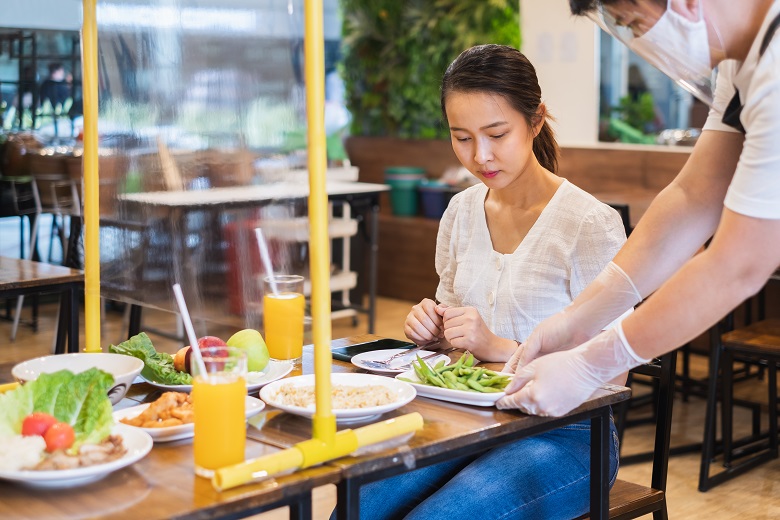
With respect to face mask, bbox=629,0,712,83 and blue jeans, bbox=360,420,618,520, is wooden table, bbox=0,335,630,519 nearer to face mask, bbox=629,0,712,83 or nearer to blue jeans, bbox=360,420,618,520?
blue jeans, bbox=360,420,618,520

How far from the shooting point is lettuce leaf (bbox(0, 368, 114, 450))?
1.18 meters

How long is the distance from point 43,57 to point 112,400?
3.61m

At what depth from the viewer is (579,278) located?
1911 mm

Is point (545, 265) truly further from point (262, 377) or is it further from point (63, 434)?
point (63, 434)

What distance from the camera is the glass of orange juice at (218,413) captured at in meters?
1.13

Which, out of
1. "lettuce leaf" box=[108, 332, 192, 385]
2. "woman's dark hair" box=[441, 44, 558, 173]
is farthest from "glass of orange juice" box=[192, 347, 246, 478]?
"woman's dark hair" box=[441, 44, 558, 173]

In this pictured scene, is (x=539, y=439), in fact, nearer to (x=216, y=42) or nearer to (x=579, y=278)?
(x=579, y=278)

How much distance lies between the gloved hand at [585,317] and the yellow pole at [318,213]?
1.67 ft

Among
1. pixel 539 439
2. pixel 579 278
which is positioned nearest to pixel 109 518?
pixel 539 439

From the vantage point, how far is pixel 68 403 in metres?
1.22

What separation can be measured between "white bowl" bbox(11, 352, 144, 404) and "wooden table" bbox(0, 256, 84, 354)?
1.23 meters

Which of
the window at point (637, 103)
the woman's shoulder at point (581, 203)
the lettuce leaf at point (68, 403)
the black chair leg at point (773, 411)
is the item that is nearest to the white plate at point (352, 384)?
the lettuce leaf at point (68, 403)

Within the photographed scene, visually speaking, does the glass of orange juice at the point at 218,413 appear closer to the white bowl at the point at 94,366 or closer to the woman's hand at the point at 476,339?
the white bowl at the point at 94,366

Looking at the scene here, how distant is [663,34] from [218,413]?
75cm
